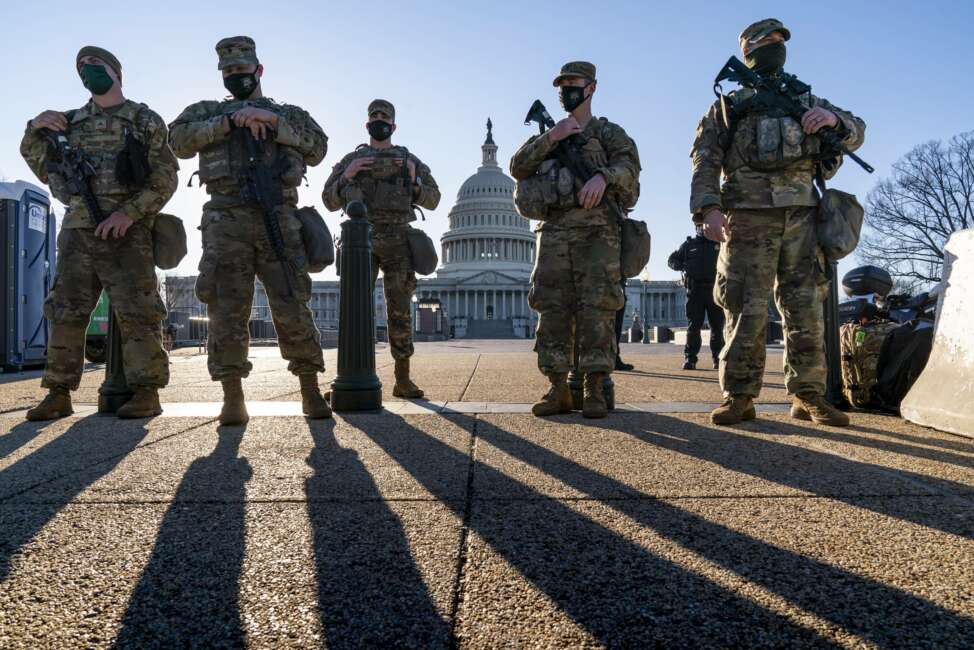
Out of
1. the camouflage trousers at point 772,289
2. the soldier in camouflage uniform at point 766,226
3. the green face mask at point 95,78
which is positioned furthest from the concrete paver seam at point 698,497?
the green face mask at point 95,78

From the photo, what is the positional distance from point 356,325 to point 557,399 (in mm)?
1541

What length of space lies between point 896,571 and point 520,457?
1.42m

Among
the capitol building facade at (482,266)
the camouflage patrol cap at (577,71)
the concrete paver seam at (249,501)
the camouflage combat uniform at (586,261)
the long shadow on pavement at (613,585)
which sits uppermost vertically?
the capitol building facade at (482,266)

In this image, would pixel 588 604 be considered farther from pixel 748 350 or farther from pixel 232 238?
pixel 232 238

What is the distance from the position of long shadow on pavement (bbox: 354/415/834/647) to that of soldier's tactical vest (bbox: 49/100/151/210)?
134 inches

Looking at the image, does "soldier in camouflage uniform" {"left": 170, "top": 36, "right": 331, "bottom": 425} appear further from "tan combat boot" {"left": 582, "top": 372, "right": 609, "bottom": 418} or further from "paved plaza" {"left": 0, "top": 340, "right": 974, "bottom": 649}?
"tan combat boot" {"left": 582, "top": 372, "right": 609, "bottom": 418}

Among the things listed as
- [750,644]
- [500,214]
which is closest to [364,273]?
[750,644]

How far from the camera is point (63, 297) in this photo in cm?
391

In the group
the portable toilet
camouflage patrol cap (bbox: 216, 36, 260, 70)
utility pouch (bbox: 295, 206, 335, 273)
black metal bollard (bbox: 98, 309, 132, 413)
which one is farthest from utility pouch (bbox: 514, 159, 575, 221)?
the portable toilet

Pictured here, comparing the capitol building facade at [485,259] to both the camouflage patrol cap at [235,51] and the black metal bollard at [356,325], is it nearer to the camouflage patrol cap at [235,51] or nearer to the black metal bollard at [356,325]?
the black metal bollard at [356,325]

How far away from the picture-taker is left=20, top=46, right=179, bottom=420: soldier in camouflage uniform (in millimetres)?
3877

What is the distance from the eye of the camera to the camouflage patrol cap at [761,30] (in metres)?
3.73

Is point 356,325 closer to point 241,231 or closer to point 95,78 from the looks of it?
point 241,231

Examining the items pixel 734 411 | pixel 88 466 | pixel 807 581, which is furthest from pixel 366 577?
pixel 734 411
